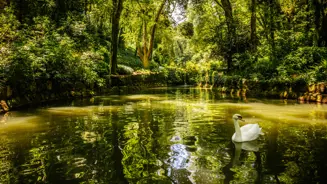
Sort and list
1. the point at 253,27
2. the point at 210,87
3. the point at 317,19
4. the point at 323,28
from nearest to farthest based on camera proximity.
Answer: the point at 323,28 → the point at 317,19 → the point at 253,27 → the point at 210,87

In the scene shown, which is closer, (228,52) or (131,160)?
(131,160)

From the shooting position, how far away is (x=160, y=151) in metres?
5.64

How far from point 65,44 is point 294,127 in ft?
43.5

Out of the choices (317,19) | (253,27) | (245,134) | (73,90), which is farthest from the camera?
(253,27)

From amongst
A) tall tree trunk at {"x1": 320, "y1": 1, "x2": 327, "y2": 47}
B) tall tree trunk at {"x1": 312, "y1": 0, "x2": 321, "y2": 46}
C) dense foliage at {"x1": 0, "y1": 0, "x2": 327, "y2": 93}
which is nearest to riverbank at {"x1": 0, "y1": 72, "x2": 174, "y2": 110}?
dense foliage at {"x1": 0, "y1": 0, "x2": 327, "y2": 93}

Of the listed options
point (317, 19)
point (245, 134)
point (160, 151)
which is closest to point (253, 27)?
point (317, 19)

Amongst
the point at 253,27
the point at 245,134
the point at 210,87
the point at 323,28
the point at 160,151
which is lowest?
Answer: the point at 160,151

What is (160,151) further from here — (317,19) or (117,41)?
(117,41)

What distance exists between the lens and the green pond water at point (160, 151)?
430 centimetres

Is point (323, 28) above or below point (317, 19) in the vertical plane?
below

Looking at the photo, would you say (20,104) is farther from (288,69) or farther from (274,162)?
(288,69)

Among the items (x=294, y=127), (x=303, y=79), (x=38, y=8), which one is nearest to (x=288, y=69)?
(x=303, y=79)

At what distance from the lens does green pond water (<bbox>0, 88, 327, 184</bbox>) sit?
4.30m

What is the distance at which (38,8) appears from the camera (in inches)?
814
